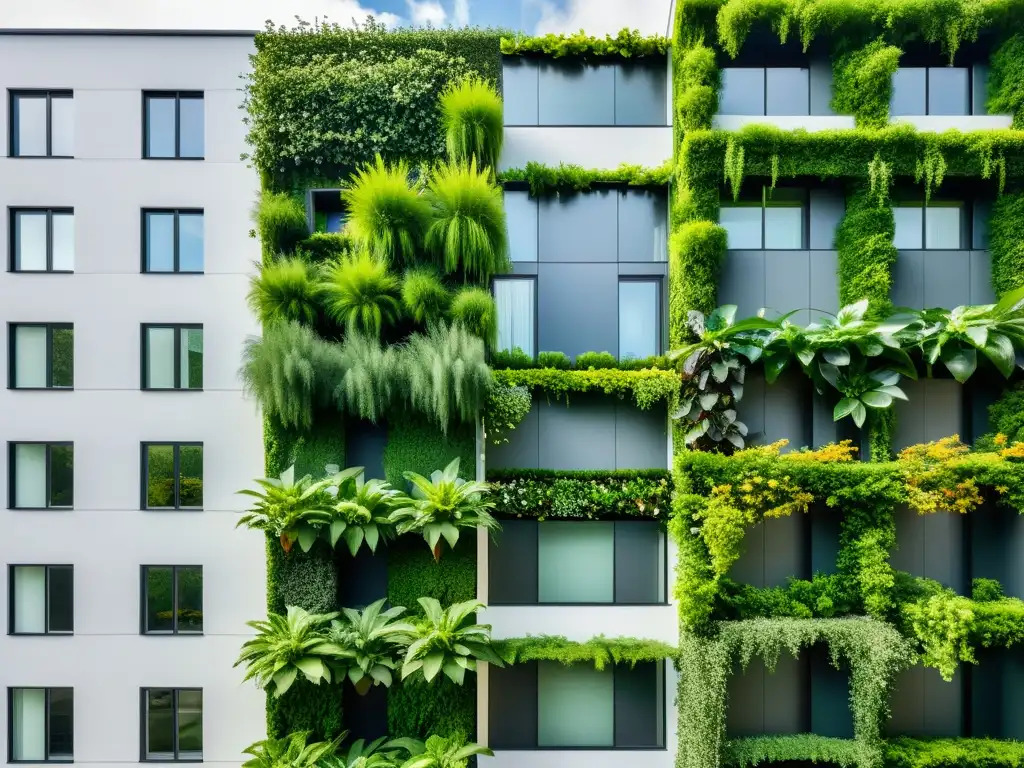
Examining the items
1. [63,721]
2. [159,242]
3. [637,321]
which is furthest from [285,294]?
[63,721]

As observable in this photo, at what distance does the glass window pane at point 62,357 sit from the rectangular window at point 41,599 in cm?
340

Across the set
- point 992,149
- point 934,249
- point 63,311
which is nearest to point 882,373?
point 934,249

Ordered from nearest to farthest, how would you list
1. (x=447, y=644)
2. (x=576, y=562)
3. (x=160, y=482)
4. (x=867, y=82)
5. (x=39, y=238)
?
1. (x=447, y=644)
2. (x=867, y=82)
3. (x=160, y=482)
4. (x=576, y=562)
5. (x=39, y=238)

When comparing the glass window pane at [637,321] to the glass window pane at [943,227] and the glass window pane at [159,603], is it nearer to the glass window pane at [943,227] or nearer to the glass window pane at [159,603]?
the glass window pane at [943,227]

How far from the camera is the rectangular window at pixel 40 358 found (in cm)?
962

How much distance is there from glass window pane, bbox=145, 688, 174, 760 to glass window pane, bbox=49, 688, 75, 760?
128 centimetres

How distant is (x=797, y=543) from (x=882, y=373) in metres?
3.24

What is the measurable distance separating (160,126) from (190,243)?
2274 millimetres

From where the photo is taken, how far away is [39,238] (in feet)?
32.1

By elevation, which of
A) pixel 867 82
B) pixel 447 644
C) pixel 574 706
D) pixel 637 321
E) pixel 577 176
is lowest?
pixel 574 706

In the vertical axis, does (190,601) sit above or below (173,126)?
below

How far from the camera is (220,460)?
31.2 ft

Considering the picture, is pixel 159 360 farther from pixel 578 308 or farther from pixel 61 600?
pixel 578 308

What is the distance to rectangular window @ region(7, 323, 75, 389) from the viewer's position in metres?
9.62
